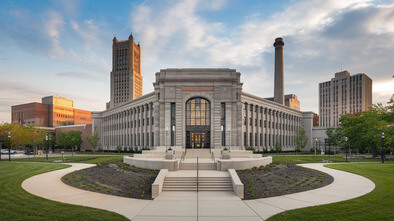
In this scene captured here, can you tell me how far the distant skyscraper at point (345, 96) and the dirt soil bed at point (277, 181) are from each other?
183 m

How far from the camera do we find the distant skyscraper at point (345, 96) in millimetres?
180625

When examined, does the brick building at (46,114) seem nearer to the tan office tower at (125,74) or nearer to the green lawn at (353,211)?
the tan office tower at (125,74)

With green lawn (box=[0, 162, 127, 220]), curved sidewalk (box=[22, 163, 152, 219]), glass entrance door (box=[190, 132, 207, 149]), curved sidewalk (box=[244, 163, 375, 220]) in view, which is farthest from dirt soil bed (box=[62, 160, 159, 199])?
glass entrance door (box=[190, 132, 207, 149])

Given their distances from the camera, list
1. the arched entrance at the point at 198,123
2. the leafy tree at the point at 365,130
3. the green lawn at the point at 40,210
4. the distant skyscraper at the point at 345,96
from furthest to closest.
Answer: the distant skyscraper at the point at 345,96
the arched entrance at the point at 198,123
the leafy tree at the point at 365,130
the green lawn at the point at 40,210

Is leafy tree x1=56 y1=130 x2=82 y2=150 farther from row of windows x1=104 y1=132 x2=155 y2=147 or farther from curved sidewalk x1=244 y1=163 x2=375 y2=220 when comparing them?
curved sidewalk x1=244 y1=163 x2=375 y2=220

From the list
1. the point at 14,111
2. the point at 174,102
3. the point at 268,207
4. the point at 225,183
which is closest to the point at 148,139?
the point at 174,102

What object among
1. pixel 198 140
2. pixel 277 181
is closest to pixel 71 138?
pixel 198 140

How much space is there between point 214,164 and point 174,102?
28.1 m

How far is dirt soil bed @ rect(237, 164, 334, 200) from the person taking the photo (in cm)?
1657

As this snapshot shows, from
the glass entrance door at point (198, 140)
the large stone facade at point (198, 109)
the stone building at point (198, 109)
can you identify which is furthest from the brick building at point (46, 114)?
the glass entrance door at point (198, 140)

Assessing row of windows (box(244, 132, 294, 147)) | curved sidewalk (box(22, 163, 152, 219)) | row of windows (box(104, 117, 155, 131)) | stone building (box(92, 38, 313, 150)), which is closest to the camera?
curved sidewalk (box(22, 163, 152, 219))

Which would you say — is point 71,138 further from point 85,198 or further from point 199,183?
point 85,198

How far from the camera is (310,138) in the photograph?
286 feet

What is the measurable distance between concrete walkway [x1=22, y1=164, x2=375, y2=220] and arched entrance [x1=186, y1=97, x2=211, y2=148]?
33361mm
